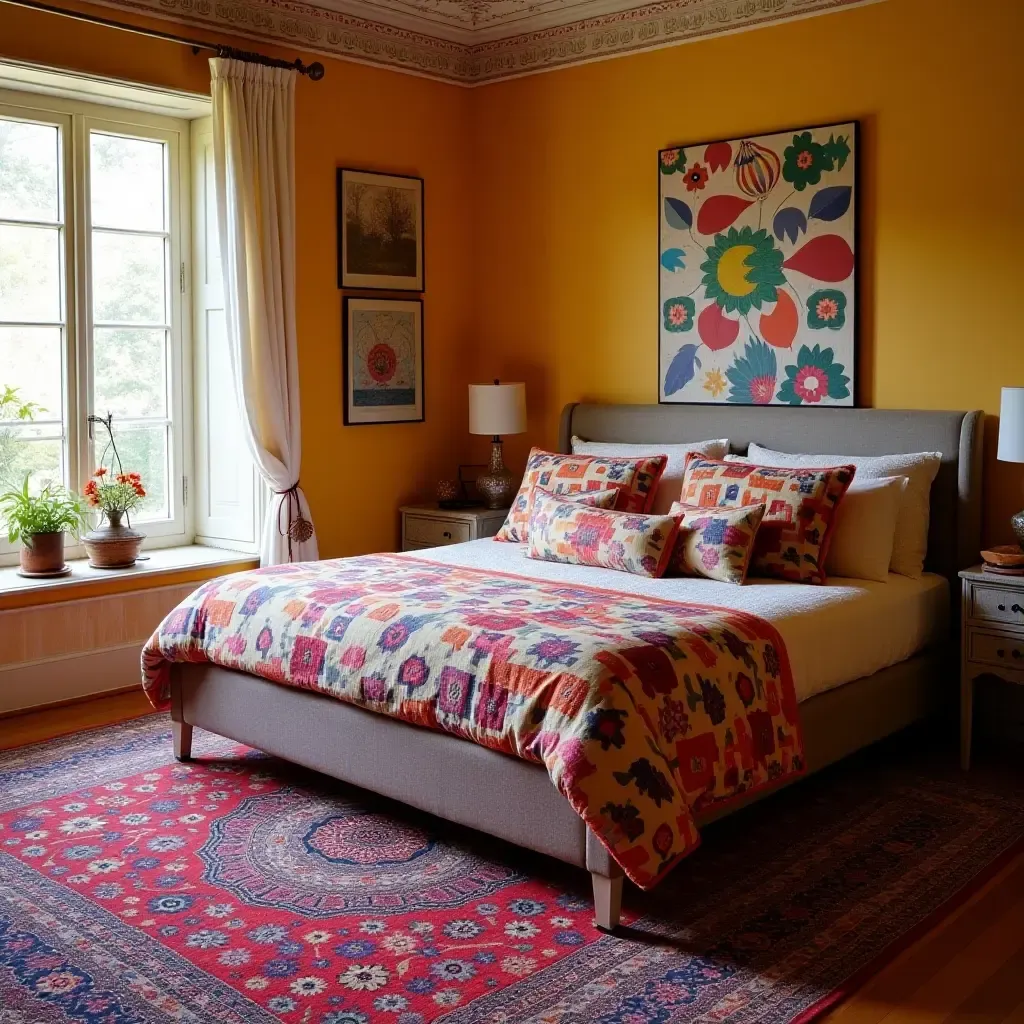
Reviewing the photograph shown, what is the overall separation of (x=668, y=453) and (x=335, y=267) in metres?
1.79

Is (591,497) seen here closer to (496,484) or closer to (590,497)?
(590,497)

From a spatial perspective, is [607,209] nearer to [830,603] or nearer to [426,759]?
[830,603]

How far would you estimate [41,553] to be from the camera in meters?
4.68

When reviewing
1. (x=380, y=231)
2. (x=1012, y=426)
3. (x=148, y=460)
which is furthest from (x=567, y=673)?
(x=380, y=231)

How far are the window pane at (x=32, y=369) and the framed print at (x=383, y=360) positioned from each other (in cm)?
128

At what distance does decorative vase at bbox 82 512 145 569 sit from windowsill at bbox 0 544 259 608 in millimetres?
36

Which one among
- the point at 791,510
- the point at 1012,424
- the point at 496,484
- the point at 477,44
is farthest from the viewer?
the point at 477,44

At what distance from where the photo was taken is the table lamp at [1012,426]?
12.7 ft

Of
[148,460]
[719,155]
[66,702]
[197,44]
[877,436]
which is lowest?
[66,702]

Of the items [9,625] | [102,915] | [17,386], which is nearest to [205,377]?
[17,386]

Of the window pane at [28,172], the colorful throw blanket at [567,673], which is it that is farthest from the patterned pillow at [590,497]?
the window pane at [28,172]

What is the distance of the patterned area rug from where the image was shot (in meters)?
2.58

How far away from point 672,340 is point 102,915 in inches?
131

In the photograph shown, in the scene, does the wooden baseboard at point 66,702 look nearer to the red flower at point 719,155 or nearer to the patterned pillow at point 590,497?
the patterned pillow at point 590,497
